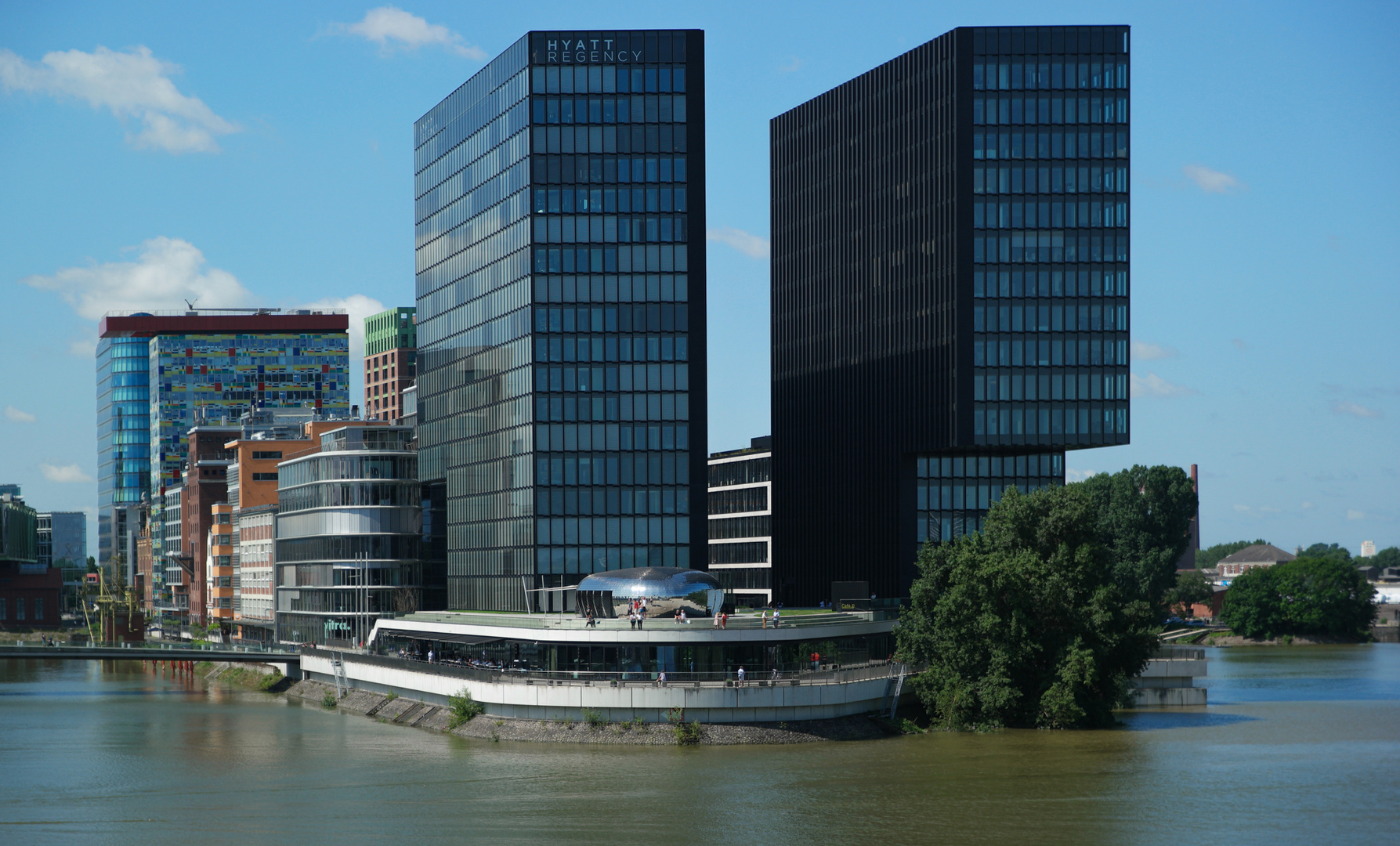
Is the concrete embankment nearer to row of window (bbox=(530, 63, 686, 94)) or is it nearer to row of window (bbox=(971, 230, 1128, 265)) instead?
row of window (bbox=(530, 63, 686, 94))

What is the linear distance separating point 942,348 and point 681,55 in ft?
125

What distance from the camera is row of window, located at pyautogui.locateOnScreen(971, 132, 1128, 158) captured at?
513ft

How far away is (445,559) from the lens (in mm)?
166000

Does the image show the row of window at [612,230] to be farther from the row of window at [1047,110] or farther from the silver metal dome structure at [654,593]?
the silver metal dome structure at [654,593]

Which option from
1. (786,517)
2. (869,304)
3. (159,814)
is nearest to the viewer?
(159,814)

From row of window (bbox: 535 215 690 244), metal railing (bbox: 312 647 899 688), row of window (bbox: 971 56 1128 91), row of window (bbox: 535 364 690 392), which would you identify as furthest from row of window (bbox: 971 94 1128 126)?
metal railing (bbox: 312 647 899 688)

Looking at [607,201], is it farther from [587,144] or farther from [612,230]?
[587,144]

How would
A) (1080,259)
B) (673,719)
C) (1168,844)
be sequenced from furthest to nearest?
(1080,259) → (673,719) → (1168,844)

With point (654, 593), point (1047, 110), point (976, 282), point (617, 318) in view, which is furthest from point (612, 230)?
point (654, 593)

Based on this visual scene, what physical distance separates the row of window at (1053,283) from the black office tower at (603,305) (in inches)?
1161

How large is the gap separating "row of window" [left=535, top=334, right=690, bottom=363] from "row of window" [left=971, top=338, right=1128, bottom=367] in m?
30.4

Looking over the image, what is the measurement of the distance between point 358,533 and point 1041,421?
66.3 metres

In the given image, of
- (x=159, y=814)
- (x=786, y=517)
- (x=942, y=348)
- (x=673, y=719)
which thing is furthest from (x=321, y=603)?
(x=159, y=814)

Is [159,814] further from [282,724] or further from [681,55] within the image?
[681,55]
